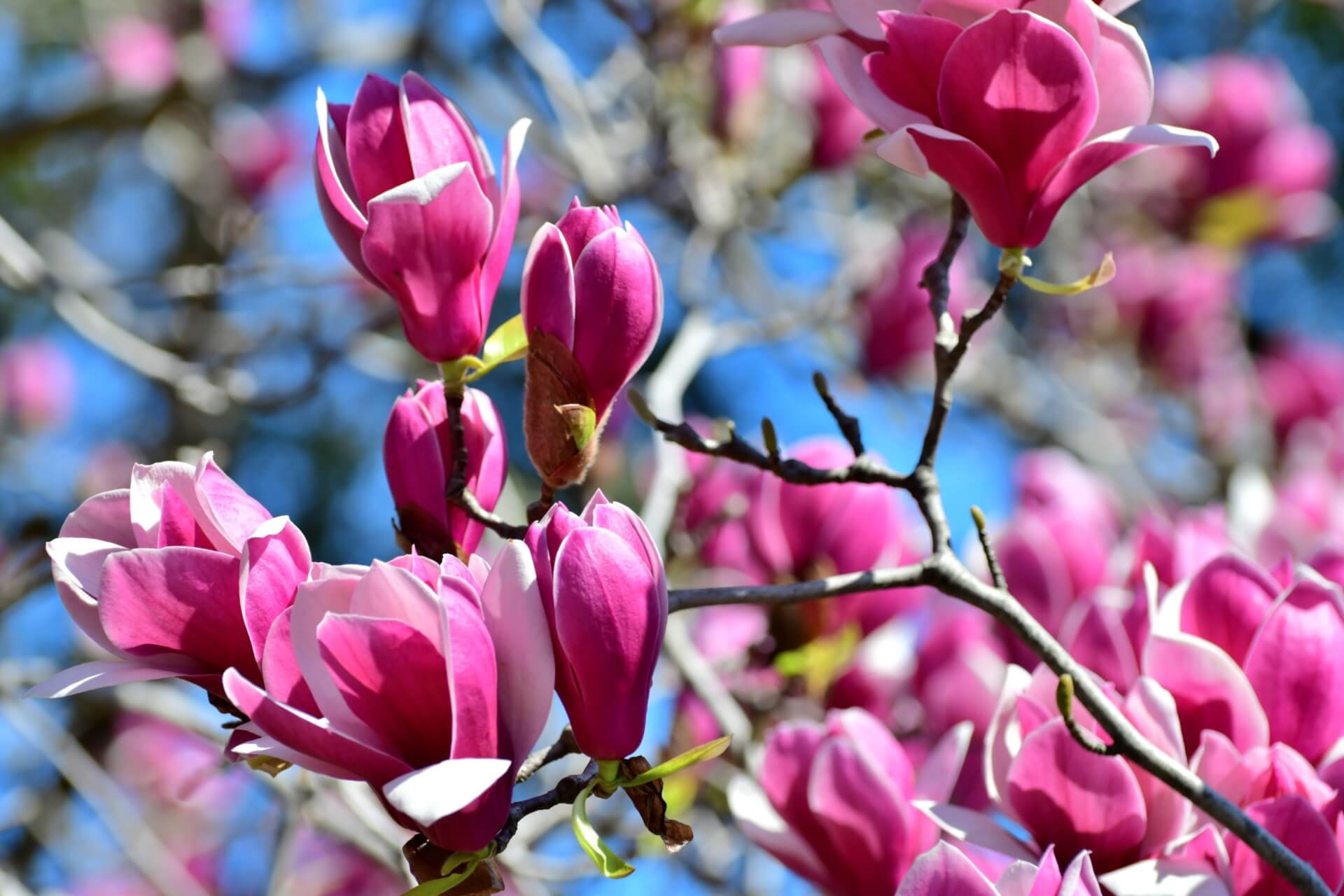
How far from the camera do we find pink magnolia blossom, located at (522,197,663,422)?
0.66 meters

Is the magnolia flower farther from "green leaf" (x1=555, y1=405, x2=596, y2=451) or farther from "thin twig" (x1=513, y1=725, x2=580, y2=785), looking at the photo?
"thin twig" (x1=513, y1=725, x2=580, y2=785)

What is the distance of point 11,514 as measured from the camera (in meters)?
2.62

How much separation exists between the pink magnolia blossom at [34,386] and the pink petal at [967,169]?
3040 millimetres

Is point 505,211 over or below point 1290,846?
over

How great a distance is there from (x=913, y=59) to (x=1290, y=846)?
1.49 ft

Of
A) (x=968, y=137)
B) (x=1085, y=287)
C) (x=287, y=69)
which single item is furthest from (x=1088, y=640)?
(x=287, y=69)

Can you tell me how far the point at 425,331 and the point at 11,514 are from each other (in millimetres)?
2295

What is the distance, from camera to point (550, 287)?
0.66 meters

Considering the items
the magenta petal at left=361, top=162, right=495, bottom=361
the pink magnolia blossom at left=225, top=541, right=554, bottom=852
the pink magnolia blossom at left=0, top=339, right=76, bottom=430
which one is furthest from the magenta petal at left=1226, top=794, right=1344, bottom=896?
the pink magnolia blossom at left=0, top=339, right=76, bottom=430

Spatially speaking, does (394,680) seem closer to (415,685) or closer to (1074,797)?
(415,685)

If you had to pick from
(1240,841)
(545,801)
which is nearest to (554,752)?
(545,801)

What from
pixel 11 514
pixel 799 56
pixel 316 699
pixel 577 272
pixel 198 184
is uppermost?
pixel 577 272

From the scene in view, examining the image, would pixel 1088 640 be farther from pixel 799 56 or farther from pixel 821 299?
pixel 799 56

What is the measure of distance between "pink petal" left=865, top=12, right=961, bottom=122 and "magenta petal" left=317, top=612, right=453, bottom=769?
1.29ft
